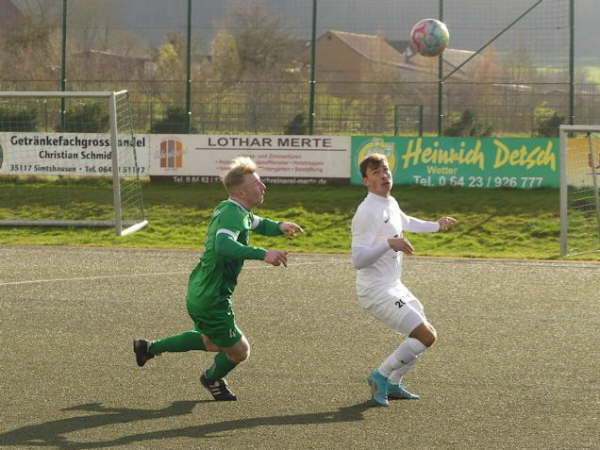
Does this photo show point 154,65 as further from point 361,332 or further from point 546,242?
point 361,332

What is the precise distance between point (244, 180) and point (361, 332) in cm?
324

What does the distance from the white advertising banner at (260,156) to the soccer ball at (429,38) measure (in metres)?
2.56

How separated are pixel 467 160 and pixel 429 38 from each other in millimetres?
2751

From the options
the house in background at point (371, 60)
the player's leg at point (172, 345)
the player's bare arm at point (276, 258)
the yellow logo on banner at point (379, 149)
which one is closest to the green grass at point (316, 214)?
the yellow logo on banner at point (379, 149)

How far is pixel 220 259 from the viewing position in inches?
288

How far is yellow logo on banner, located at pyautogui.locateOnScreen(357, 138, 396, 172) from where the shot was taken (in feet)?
77.3

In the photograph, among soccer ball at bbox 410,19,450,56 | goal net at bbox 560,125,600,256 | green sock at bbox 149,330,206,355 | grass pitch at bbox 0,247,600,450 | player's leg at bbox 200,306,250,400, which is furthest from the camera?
soccer ball at bbox 410,19,450,56

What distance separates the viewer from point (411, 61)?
→ 29344 millimetres

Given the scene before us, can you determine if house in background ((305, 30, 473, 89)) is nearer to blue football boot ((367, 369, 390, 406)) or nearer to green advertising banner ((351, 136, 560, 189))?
green advertising banner ((351, 136, 560, 189))

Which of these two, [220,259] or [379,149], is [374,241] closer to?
[220,259]

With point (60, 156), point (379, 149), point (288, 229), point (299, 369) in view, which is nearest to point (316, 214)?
point (379, 149)

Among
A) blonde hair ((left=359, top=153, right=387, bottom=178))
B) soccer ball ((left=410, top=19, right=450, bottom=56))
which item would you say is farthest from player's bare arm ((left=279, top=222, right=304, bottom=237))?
soccer ball ((left=410, top=19, right=450, bottom=56))

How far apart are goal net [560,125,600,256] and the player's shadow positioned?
1192cm

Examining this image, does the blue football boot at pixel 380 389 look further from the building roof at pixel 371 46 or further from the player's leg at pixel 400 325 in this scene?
the building roof at pixel 371 46
